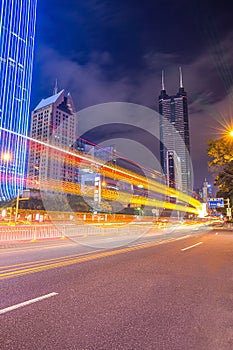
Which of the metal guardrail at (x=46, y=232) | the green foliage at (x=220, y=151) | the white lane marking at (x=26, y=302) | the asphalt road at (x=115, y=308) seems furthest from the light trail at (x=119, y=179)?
the white lane marking at (x=26, y=302)

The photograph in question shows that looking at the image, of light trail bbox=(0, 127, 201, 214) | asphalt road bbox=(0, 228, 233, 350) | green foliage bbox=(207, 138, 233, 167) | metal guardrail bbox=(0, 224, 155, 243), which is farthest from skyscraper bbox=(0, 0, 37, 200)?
asphalt road bbox=(0, 228, 233, 350)

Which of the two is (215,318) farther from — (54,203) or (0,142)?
(0,142)

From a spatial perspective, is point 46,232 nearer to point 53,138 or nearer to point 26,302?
point 26,302

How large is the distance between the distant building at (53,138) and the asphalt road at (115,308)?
11982 centimetres

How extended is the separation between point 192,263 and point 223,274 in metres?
1.83

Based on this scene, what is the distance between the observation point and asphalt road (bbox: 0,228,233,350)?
3.27 m

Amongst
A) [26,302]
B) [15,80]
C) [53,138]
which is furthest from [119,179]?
[26,302]

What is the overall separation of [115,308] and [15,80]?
11180 cm

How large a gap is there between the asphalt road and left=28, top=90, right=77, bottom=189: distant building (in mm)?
119815

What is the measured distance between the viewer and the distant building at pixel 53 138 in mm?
134250

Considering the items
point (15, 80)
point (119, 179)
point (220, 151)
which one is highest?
point (15, 80)

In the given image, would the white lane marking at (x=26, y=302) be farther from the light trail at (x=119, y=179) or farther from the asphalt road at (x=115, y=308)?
the light trail at (x=119, y=179)

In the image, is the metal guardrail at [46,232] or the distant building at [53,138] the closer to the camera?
the metal guardrail at [46,232]

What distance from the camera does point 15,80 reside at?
330 ft
